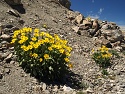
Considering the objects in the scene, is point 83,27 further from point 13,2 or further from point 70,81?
point 70,81

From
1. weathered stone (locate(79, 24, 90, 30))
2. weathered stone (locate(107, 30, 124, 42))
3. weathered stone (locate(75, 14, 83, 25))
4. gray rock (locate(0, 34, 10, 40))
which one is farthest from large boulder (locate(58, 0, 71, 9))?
gray rock (locate(0, 34, 10, 40))

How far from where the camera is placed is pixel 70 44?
585 inches

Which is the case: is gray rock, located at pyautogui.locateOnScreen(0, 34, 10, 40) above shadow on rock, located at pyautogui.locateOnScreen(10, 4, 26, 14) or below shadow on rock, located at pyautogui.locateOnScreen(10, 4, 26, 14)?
below

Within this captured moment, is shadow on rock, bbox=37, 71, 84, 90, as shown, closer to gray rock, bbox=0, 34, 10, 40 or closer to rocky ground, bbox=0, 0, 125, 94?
rocky ground, bbox=0, 0, 125, 94

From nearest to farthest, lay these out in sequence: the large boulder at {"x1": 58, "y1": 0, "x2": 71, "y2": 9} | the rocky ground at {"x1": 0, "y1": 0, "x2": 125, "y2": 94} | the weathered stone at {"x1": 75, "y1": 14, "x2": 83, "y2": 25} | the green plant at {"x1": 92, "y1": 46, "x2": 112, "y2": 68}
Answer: the rocky ground at {"x1": 0, "y1": 0, "x2": 125, "y2": 94}, the green plant at {"x1": 92, "y1": 46, "x2": 112, "y2": 68}, the weathered stone at {"x1": 75, "y1": 14, "x2": 83, "y2": 25}, the large boulder at {"x1": 58, "y1": 0, "x2": 71, "y2": 9}

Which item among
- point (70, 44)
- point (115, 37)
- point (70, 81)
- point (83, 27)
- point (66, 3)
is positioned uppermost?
point (66, 3)

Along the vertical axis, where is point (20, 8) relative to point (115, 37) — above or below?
above

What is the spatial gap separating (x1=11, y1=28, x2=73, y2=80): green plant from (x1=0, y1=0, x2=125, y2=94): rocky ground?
0.32m

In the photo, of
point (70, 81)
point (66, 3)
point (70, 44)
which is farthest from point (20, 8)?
point (70, 81)

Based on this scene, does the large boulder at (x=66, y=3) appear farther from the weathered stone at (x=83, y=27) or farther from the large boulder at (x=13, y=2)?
the large boulder at (x=13, y=2)

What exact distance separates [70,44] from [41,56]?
5.71m

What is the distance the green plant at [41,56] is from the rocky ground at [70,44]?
0.32m

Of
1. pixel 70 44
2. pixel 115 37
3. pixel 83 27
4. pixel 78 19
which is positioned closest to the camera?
pixel 70 44

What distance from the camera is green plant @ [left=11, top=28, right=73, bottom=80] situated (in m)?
9.23
